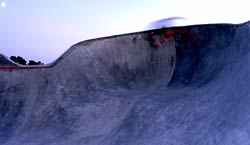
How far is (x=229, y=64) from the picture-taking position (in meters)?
6.44

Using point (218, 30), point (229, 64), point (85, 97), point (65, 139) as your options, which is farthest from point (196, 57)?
point (65, 139)

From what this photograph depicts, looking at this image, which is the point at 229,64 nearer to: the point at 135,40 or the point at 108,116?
the point at 108,116

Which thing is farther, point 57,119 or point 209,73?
point 209,73

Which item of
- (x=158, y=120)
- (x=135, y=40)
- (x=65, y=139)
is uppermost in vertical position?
(x=135, y=40)

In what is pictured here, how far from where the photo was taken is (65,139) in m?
5.54

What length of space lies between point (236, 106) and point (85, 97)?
14.1 feet

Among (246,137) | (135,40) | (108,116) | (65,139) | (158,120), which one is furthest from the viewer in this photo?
(135,40)

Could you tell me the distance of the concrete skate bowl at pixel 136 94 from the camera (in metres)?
4.35

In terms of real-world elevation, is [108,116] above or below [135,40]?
below

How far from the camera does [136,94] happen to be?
23.8 feet

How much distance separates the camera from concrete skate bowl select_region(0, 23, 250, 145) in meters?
4.35

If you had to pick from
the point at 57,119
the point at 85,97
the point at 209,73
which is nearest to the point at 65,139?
the point at 57,119

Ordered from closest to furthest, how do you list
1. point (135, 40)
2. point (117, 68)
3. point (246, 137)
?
point (246, 137)
point (117, 68)
point (135, 40)

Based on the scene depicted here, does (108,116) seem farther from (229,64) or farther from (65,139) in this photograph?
(229,64)
